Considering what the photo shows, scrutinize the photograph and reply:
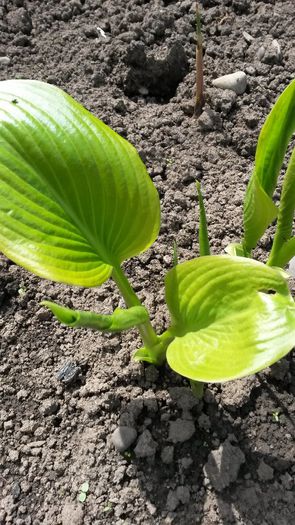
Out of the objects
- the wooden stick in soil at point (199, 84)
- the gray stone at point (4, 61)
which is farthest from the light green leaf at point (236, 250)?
the gray stone at point (4, 61)

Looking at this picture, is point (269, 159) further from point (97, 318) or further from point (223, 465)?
point (223, 465)

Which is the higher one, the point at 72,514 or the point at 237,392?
the point at 237,392

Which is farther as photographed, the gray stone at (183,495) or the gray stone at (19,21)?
the gray stone at (19,21)

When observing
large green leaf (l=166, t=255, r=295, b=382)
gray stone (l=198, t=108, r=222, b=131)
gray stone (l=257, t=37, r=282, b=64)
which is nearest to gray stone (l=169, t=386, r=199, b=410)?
large green leaf (l=166, t=255, r=295, b=382)

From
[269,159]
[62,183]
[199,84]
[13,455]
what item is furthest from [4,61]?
[13,455]

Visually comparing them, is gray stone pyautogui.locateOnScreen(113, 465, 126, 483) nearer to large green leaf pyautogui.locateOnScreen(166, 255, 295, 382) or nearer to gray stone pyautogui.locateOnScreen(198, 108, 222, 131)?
large green leaf pyautogui.locateOnScreen(166, 255, 295, 382)

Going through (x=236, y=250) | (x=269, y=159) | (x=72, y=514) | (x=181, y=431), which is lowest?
(x=72, y=514)

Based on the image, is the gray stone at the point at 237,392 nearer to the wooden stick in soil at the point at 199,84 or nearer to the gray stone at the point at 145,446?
the gray stone at the point at 145,446

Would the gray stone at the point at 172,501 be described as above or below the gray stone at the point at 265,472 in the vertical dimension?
below
